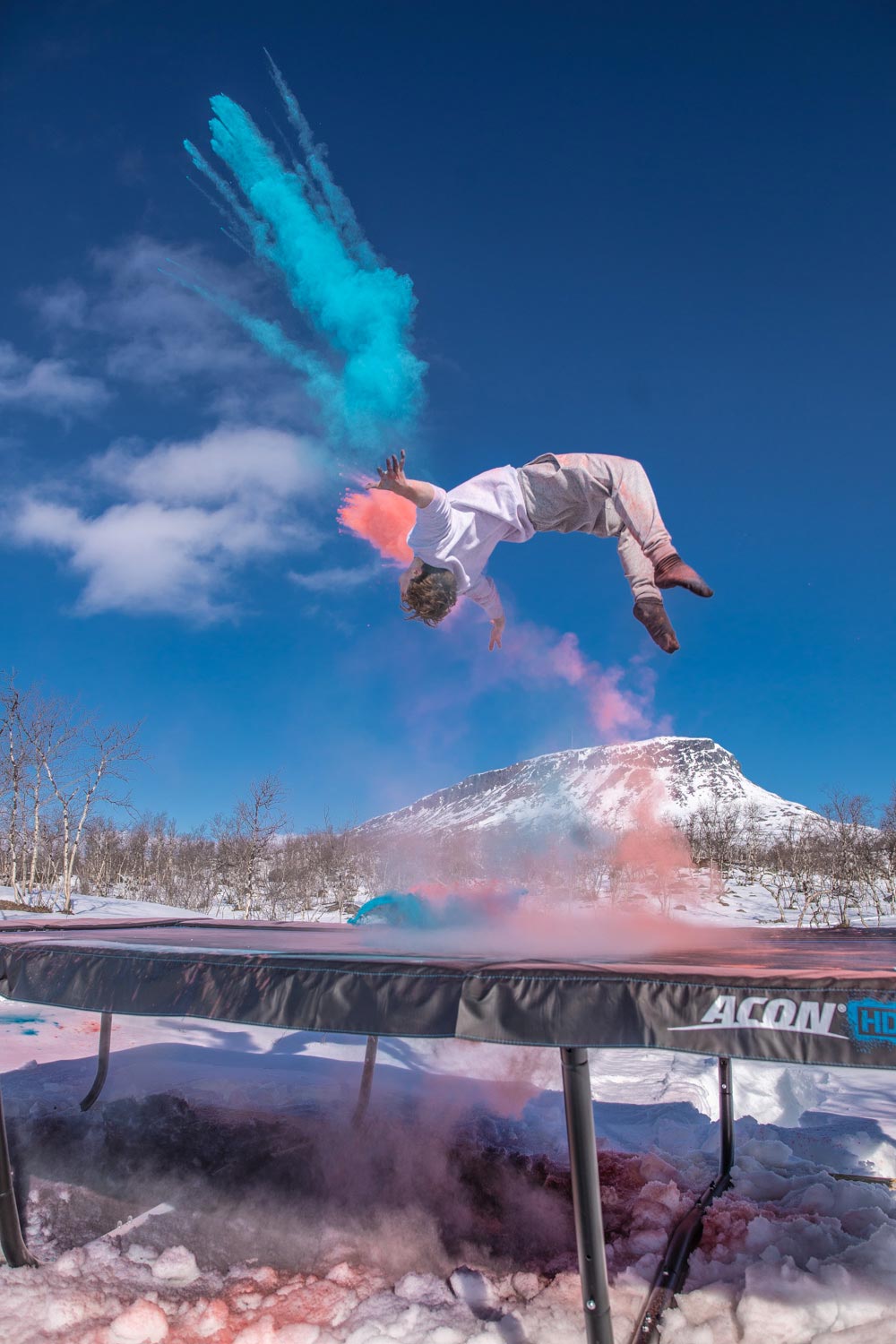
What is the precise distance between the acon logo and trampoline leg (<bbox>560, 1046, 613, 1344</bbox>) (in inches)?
18.0

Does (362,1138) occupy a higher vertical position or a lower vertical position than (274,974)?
lower

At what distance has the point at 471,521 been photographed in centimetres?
315

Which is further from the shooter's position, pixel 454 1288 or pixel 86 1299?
pixel 454 1288

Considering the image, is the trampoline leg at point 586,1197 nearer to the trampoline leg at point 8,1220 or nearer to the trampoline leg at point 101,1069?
the trampoline leg at point 8,1220

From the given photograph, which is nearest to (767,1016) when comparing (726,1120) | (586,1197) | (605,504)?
(586,1197)

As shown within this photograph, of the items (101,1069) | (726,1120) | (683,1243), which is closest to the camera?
(683,1243)

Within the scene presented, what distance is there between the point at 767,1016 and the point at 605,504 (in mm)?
2056

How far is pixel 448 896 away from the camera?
17.2ft

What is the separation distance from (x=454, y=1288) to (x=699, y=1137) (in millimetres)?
2584

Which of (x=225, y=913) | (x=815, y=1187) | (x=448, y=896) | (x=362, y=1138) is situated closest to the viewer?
(x=815, y=1187)

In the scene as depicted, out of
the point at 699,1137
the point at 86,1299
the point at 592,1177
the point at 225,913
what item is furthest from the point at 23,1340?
the point at 225,913

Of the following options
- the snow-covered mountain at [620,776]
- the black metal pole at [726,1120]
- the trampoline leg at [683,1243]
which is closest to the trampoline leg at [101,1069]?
the snow-covered mountain at [620,776]

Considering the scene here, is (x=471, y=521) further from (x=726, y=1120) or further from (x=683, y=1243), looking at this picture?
(x=726, y=1120)

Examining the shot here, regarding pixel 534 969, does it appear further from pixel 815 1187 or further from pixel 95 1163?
pixel 95 1163
